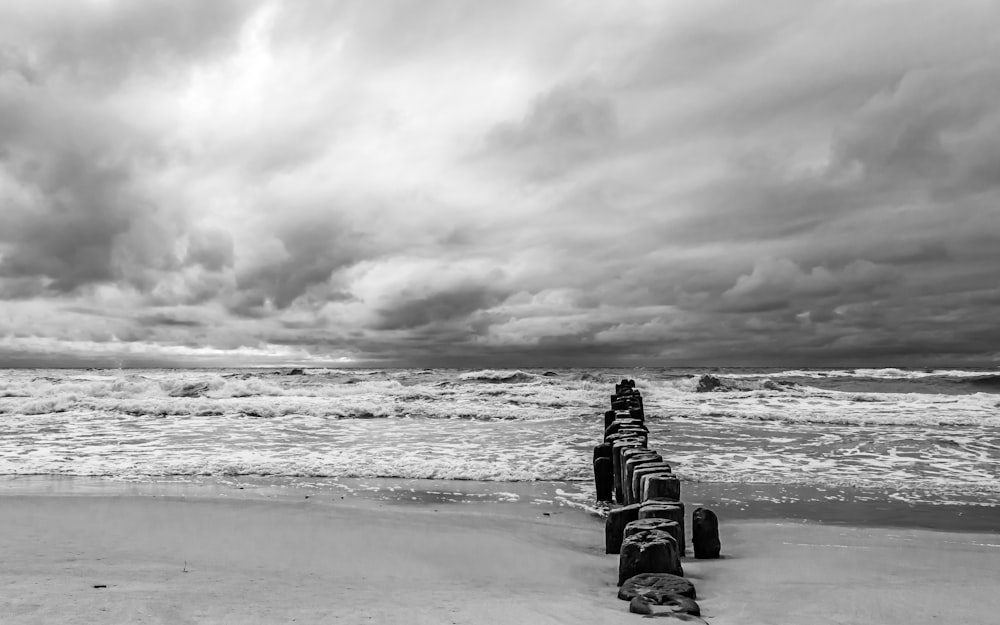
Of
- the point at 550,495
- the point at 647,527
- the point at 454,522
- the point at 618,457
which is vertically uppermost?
the point at 647,527

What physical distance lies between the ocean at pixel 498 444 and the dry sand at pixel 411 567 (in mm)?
1927

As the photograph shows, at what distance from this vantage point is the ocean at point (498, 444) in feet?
31.6

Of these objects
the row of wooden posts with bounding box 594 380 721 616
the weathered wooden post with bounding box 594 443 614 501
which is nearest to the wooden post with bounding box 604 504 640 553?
the row of wooden posts with bounding box 594 380 721 616

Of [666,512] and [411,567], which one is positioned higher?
[666,512]

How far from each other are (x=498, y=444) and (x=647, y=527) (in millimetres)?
9152

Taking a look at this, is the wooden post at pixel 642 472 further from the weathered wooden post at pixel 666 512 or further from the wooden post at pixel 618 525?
the weathered wooden post at pixel 666 512

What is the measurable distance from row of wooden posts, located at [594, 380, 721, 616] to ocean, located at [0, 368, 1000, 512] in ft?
2.74

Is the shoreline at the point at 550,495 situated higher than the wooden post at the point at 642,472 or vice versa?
the wooden post at the point at 642,472

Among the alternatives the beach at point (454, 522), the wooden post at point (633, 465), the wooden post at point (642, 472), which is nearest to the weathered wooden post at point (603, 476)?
the beach at point (454, 522)

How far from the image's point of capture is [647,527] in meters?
4.50

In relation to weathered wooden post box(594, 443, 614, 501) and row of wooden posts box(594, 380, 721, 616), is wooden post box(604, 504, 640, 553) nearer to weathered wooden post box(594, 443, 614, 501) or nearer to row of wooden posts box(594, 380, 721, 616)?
row of wooden posts box(594, 380, 721, 616)

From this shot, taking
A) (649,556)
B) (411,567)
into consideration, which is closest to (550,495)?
(411,567)

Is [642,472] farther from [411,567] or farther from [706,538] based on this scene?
[411,567]

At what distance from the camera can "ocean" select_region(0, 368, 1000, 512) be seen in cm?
962
